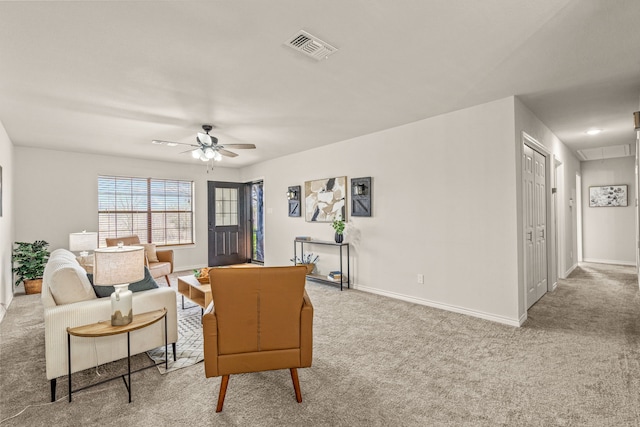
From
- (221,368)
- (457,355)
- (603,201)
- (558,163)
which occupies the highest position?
(558,163)

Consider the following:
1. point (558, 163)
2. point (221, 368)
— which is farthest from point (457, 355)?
point (558, 163)

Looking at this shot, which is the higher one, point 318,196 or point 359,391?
point 318,196

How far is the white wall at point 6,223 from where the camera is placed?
3.96 meters

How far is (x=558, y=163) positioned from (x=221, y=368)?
5875 mm

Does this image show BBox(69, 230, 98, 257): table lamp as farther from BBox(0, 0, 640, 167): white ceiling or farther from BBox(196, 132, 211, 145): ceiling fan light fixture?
BBox(196, 132, 211, 145): ceiling fan light fixture

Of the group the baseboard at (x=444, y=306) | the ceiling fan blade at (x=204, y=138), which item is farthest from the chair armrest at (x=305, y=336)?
the ceiling fan blade at (x=204, y=138)

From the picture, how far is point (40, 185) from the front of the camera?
543cm

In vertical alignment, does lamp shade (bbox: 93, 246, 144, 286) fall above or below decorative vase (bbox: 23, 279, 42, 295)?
above

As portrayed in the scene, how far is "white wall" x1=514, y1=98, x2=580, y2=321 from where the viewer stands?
11.1ft

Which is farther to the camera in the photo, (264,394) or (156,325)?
(156,325)

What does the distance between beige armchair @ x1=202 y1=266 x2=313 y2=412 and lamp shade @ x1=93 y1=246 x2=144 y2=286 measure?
0.67 meters

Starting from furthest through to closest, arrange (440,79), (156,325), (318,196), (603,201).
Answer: (603,201) → (318,196) → (440,79) → (156,325)

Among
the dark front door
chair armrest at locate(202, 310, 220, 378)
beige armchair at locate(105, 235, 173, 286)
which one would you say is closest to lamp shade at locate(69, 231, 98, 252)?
beige armchair at locate(105, 235, 173, 286)

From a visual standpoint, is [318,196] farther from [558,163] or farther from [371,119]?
[558,163]
